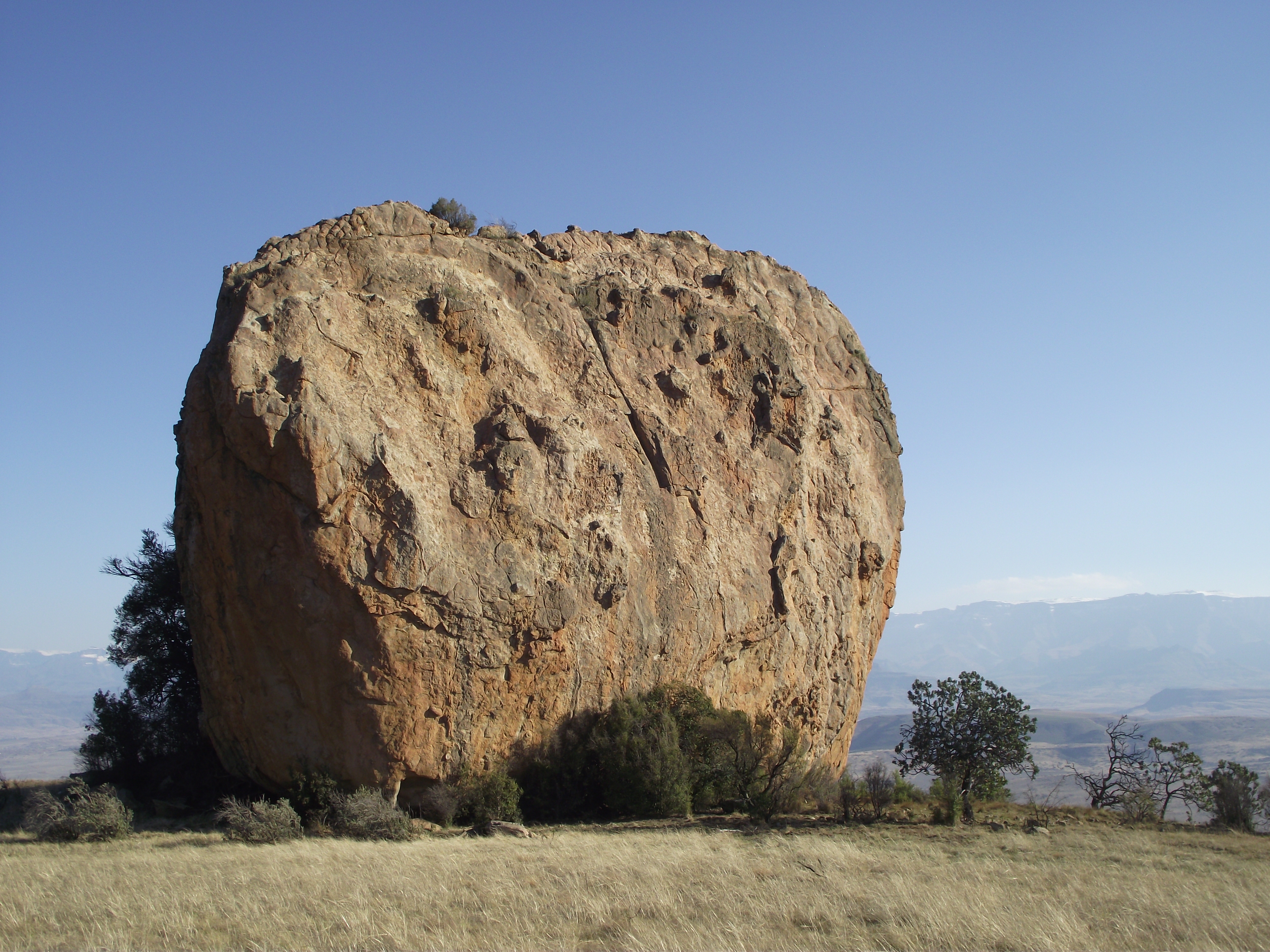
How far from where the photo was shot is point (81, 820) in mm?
15969

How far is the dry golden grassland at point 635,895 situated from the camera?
8594 mm

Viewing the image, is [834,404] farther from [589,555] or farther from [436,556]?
[436,556]

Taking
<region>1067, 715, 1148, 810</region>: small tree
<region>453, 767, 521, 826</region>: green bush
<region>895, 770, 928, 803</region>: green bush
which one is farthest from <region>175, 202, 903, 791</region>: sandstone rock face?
<region>1067, 715, 1148, 810</region>: small tree

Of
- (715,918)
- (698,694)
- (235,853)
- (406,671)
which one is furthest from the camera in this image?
(698,694)

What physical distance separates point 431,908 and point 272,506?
9117 millimetres

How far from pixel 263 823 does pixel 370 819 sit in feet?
6.10

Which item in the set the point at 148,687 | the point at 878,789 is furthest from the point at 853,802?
the point at 148,687

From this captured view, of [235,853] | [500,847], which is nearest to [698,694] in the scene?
[500,847]

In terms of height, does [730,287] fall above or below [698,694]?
above

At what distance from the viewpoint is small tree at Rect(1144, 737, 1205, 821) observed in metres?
19.7

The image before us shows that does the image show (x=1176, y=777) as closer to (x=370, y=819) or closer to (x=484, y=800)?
(x=484, y=800)

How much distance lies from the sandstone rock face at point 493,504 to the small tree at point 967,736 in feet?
9.88

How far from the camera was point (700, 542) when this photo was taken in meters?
20.9

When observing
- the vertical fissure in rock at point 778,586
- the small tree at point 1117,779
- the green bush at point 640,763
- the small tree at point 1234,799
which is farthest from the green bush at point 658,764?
the small tree at point 1234,799
